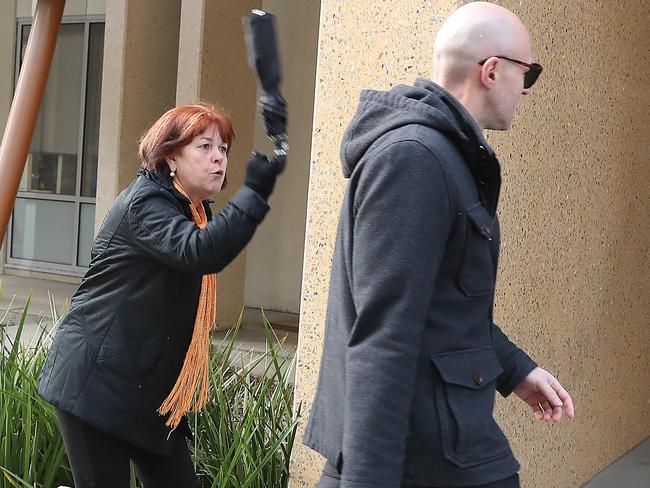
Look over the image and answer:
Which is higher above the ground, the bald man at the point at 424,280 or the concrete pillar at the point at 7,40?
the concrete pillar at the point at 7,40

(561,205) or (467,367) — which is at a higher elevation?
(561,205)

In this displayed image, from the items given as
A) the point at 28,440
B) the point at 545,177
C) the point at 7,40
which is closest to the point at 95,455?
the point at 28,440

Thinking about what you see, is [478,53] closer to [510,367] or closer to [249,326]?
[510,367]

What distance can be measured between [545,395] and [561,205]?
2.08 metres

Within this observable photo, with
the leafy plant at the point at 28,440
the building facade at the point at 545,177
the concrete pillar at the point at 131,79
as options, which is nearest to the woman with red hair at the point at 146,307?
the building facade at the point at 545,177

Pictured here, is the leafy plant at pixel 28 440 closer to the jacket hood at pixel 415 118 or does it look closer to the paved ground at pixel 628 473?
the jacket hood at pixel 415 118

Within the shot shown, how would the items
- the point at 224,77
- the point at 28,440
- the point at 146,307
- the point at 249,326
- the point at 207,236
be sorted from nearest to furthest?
the point at 207,236 < the point at 146,307 < the point at 28,440 < the point at 224,77 < the point at 249,326

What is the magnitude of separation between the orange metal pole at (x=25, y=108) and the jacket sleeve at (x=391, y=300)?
3.82m

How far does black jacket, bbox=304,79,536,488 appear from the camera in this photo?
5.97 feet

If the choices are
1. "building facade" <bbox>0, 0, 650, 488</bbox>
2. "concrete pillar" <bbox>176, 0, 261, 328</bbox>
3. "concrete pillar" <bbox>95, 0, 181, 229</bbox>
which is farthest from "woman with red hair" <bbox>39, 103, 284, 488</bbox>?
"concrete pillar" <bbox>95, 0, 181, 229</bbox>

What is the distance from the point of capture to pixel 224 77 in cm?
947

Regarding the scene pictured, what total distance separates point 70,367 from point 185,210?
1.97ft

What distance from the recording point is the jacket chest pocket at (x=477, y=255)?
6.31 ft

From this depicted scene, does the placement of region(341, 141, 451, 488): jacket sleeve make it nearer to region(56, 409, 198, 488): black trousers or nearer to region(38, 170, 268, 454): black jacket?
region(38, 170, 268, 454): black jacket
